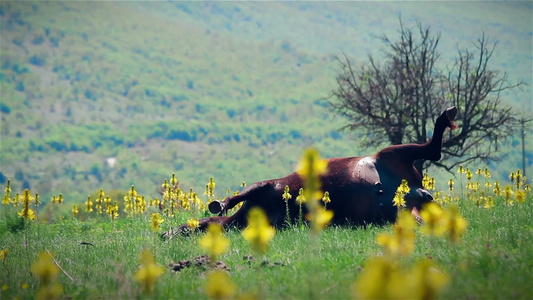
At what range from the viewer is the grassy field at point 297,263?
19.5ft

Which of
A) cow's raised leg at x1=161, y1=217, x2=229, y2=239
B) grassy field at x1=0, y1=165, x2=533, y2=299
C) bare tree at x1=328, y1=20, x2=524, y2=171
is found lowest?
grassy field at x1=0, y1=165, x2=533, y2=299

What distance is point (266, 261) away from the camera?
25.4ft

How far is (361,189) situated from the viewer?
11.0m

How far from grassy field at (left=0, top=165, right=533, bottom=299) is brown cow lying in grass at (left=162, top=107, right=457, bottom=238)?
21.0 inches

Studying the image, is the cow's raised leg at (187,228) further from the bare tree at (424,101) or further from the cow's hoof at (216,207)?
the bare tree at (424,101)

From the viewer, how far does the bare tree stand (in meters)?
26.7

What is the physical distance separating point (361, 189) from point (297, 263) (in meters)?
3.69

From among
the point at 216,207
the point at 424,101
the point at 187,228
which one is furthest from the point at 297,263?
the point at 424,101

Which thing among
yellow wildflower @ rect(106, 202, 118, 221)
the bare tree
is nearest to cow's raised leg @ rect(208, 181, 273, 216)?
yellow wildflower @ rect(106, 202, 118, 221)

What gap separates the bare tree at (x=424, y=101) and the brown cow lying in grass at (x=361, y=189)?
48.3ft

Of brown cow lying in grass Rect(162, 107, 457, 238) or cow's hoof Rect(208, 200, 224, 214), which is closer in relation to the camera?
brown cow lying in grass Rect(162, 107, 457, 238)

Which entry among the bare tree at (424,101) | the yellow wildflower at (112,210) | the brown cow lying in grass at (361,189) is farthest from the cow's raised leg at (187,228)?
the bare tree at (424,101)

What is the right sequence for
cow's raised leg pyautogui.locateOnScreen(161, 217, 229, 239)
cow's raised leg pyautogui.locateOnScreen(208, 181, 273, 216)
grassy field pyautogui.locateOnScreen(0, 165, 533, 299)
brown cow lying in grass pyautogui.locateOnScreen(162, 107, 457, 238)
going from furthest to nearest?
cow's raised leg pyautogui.locateOnScreen(208, 181, 273, 216) → cow's raised leg pyautogui.locateOnScreen(161, 217, 229, 239) → brown cow lying in grass pyautogui.locateOnScreen(162, 107, 457, 238) → grassy field pyautogui.locateOnScreen(0, 165, 533, 299)

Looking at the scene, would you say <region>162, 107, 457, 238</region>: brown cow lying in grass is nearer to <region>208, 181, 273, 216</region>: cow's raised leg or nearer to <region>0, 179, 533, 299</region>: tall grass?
<region>208, 181, 273, 216</region>: cow's raised leg
